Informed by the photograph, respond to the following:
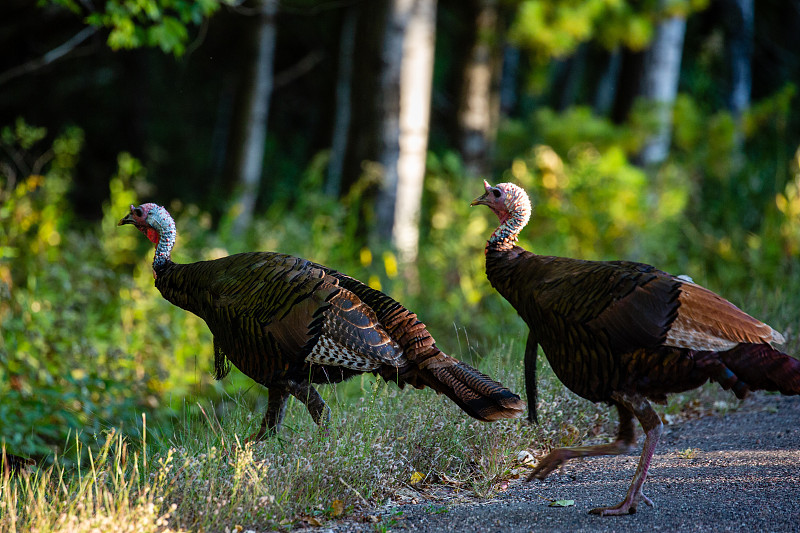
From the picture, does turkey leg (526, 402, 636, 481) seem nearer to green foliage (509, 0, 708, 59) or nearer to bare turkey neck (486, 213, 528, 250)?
bare turkey neck (486, 213, 528, 250)

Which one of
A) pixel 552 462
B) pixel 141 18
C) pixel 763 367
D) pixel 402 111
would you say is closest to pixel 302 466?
pixel 552 462

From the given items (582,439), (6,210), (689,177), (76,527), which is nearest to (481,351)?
(582,439)

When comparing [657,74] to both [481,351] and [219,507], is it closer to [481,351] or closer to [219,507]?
[481,351]

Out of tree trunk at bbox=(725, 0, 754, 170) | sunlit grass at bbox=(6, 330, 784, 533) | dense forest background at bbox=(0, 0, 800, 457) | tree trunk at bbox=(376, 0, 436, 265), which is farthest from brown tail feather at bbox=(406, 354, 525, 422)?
tree trunk at bbox=(725, 0, 754, 170)

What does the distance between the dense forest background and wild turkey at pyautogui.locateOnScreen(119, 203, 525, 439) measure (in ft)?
2.65

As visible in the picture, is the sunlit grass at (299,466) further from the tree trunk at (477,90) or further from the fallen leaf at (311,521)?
the tree trunk at (477,90)

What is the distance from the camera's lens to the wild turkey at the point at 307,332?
412 centimetres

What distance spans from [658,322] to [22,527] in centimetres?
273

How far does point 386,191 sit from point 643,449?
18.9 ft

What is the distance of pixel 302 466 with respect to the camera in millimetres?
3906

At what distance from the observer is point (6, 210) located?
635 centimetres

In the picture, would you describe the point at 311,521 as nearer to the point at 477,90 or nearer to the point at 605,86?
the point at 477,90

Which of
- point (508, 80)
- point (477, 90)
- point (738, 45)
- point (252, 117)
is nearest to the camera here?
point (477, 90)

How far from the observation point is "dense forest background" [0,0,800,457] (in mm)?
6754
